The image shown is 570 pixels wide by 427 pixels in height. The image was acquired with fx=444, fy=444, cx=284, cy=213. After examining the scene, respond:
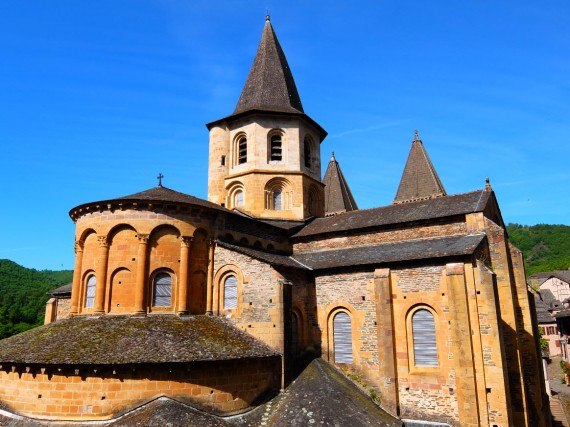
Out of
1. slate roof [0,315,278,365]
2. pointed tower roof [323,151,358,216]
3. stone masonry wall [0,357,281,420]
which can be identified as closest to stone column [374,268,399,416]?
slate roof [0,315,278,365]

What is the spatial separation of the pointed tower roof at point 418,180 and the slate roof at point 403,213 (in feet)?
38.3

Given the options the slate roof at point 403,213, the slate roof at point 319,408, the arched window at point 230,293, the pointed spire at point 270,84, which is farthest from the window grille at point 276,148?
the slate roof at point 319,408

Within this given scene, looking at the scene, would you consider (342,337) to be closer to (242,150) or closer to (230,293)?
(230,293)

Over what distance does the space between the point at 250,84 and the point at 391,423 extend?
2116 cm

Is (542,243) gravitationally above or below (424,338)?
above

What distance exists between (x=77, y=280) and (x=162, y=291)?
3.87m

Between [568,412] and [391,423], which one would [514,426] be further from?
[568,412]

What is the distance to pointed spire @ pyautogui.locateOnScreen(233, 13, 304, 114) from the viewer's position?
27.0 metres

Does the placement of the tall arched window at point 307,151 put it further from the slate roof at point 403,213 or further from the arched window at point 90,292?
the arched window at point 90,292

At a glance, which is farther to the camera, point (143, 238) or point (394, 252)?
point (394, 252)

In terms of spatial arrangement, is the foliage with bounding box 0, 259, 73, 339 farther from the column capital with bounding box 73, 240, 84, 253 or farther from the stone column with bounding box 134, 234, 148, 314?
the stone column with bounding box 134, 234, 148, 314

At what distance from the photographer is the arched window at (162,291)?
17.5m

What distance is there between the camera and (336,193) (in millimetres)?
38500

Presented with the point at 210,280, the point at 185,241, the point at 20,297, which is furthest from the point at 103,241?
the point at 20,297
